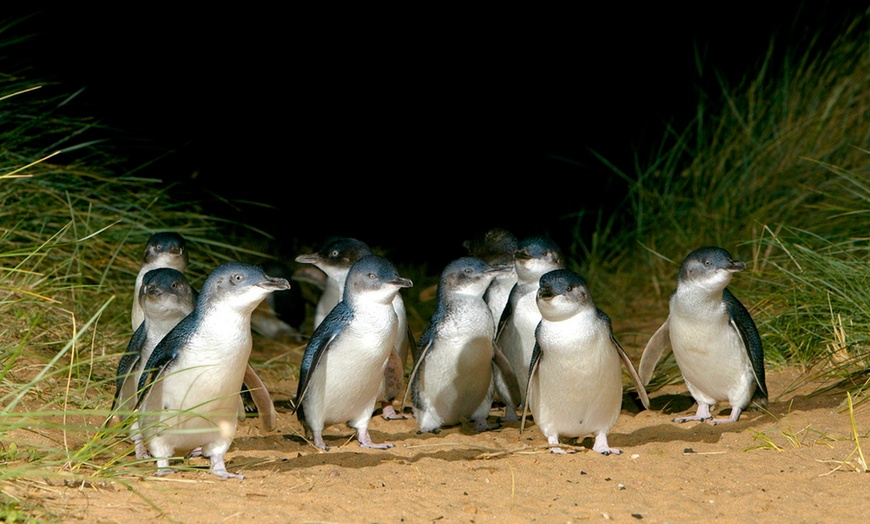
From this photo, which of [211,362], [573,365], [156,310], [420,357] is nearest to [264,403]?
[211,362]

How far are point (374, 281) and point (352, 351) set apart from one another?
341 mm

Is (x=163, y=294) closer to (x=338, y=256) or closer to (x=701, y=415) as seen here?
(x=338, y=256)

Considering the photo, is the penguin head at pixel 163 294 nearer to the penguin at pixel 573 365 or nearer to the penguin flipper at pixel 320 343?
the penguin flipper at pixel 320 343

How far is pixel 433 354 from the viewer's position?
556 cm

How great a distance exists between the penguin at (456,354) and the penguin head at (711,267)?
3.21 ft

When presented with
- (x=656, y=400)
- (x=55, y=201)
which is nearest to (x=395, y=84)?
(x=55, y=201)

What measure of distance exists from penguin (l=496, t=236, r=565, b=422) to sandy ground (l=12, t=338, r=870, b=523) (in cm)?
40

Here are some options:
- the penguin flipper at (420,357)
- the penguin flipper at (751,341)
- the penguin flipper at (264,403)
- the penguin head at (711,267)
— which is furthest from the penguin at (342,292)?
the penguin flipper at (751,341)

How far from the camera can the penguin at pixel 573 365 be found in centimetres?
479

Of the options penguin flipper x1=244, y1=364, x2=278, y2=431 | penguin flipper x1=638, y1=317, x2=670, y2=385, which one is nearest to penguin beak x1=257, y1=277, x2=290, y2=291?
penguin flipper x1=244, y1=364, x2=278, y2=431

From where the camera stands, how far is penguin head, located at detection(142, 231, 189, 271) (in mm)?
5934

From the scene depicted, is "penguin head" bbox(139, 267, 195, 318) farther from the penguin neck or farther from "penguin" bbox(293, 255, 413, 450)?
the penguin neck

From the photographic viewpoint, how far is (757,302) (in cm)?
663

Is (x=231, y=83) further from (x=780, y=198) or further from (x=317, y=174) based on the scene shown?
(x=780, y=198)
